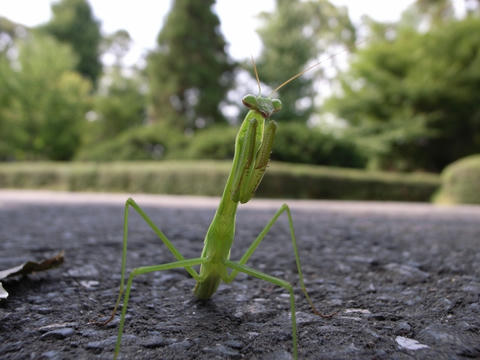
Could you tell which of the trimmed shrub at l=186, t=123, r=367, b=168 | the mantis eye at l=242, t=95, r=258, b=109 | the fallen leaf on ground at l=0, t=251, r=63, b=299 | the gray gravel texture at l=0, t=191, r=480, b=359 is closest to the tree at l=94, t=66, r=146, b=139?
the trimmed shrub at l=186, t=123, r=367, b=168

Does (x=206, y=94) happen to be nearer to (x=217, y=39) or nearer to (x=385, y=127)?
(x=217, y=39)

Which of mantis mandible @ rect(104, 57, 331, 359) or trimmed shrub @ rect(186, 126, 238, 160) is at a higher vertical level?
trimmed shrub @ rect(186, 126, 238, 160)

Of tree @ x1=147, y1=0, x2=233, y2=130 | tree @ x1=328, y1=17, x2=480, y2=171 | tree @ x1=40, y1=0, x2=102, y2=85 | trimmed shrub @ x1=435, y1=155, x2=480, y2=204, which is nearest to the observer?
trimmed shrub @ x1=435, y1=155, x2=480, y2=204

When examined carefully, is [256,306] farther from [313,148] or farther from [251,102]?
[313,148]

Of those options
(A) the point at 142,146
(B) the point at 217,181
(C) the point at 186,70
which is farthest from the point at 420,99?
(A) the point at 142,146

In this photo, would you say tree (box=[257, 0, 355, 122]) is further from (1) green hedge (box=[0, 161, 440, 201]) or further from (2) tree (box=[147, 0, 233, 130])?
(1) green hedge (box=[0, 161, 440, 201])

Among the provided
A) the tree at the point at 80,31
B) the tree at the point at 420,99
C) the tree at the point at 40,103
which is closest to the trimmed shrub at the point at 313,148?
the tree at the point at 420,99

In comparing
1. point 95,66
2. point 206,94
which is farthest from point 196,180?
point 95,66
